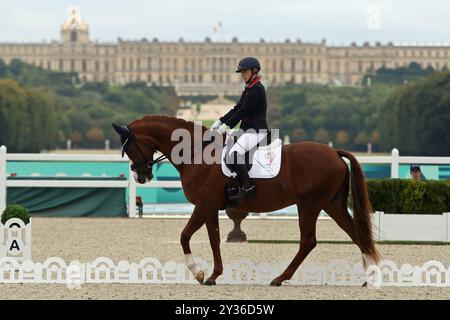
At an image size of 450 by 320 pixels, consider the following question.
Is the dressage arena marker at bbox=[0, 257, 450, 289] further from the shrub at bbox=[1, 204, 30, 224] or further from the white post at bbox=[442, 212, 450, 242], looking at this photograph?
the white post at bbox=[442, 212, 450, 242]

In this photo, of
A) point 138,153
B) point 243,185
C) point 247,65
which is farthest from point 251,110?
point 138,153

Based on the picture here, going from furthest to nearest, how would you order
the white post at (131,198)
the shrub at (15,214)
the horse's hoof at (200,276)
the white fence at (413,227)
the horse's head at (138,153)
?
1. the white post at (131,198)
2. the white fence at (413,227)
3. the shrub at (15,214)
4. the horse's head at (138,153)
5. the horse's hoof at (200,276)

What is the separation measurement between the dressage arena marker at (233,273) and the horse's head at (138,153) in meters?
0.69

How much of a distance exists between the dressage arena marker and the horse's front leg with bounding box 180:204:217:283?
16cm

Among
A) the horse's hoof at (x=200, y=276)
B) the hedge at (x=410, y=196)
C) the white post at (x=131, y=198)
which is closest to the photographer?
the horse's hoof at (x=200, y=276)

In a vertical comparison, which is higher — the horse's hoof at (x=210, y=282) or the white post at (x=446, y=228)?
the horse's hoof at (x=210, y=282)

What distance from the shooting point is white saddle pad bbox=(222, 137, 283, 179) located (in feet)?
30.7

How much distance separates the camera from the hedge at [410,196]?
44.6 ft

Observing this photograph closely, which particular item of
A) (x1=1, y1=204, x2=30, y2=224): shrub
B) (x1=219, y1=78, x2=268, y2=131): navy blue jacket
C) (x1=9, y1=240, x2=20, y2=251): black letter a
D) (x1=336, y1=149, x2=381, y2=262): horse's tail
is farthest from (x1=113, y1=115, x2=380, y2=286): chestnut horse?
(x1=1, y1=204, x2=30, y2=224): shrub

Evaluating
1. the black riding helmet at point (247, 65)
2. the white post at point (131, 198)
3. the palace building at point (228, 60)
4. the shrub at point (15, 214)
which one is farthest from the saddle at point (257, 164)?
the palace building at point (228, 60)

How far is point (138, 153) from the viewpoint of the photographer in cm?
951

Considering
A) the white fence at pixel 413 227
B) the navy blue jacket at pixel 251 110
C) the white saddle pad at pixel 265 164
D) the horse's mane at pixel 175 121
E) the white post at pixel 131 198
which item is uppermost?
the navy blue jacket at pixel 251 110

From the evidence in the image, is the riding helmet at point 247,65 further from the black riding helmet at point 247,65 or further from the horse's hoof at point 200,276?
the horse's hoof at point 200,276
